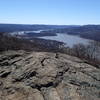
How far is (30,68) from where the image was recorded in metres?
9.60

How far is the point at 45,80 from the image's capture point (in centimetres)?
834

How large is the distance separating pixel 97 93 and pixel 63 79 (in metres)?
1.72

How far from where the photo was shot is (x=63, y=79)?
28.2 feet

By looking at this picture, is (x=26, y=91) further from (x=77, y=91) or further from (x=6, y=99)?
(x=77, y=91)

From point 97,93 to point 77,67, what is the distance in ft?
9.32

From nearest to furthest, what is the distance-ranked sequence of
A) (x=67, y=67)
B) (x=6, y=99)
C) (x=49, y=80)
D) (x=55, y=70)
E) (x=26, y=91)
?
(x=6, y=99)
(x=26, y=91)
(x=49, y=80)
(x=55, y=70)
(x=67, y=67)

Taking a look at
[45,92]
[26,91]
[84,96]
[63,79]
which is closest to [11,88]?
[26,91]

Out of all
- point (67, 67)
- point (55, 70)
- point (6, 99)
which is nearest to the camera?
point (6, 99)

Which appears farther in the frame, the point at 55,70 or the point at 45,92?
the point at 55,70

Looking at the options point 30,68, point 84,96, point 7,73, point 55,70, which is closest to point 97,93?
point 84,96

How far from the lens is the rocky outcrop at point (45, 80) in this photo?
729cm

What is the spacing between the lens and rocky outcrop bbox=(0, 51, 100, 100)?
287 inches

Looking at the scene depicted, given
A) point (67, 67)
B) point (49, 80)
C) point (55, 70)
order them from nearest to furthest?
point (49, 80) → point (55, 70) → point (67, 67)

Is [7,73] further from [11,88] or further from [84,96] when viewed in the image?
[84,96]
